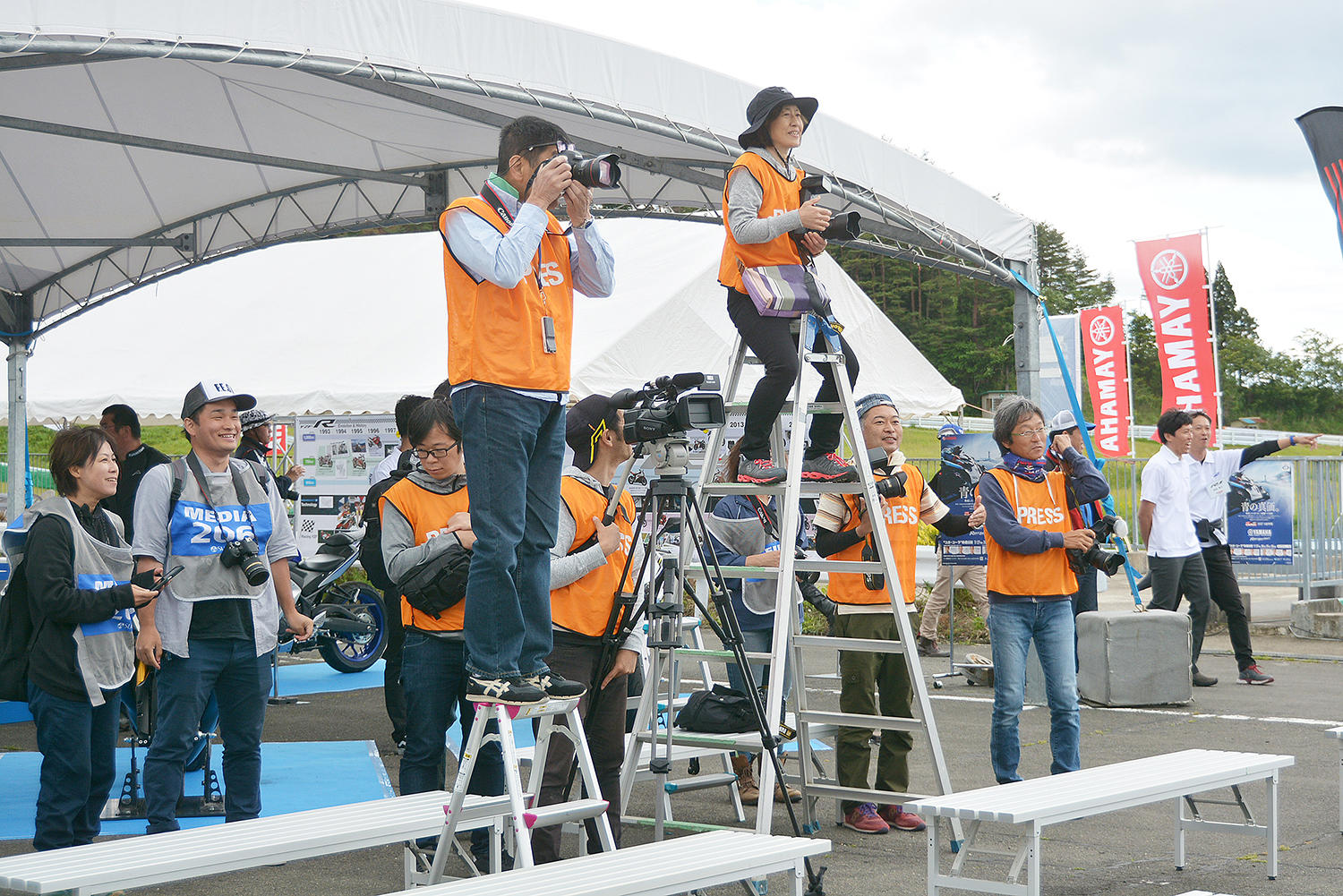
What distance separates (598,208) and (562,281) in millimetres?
9613

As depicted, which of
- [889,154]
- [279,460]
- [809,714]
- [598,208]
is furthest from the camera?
[279,460]

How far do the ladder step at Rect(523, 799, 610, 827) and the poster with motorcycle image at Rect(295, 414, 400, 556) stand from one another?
10.1m

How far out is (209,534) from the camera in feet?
16.1

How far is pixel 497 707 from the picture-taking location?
11.2 feet

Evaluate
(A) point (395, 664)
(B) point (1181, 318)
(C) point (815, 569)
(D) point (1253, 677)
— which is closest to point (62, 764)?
(A) point (395, 664)

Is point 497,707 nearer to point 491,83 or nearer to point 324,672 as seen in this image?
point 491,83

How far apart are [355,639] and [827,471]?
660 cm

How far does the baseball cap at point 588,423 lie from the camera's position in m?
4.66

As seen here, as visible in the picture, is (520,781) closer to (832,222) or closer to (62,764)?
(62,764)

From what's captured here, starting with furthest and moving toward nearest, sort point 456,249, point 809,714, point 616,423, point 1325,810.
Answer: point 1325,810 → point 809,714 → point 616,423 → point 456,249

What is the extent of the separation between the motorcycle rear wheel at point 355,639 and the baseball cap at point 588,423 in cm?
607

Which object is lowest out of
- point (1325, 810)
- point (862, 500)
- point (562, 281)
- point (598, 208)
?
point (1325, 810)

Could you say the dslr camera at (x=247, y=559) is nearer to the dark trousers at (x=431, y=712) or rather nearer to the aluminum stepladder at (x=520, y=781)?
the dark trousers at (x=431, y=712)

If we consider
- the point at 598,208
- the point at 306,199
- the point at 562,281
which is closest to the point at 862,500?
the point at 562,281
